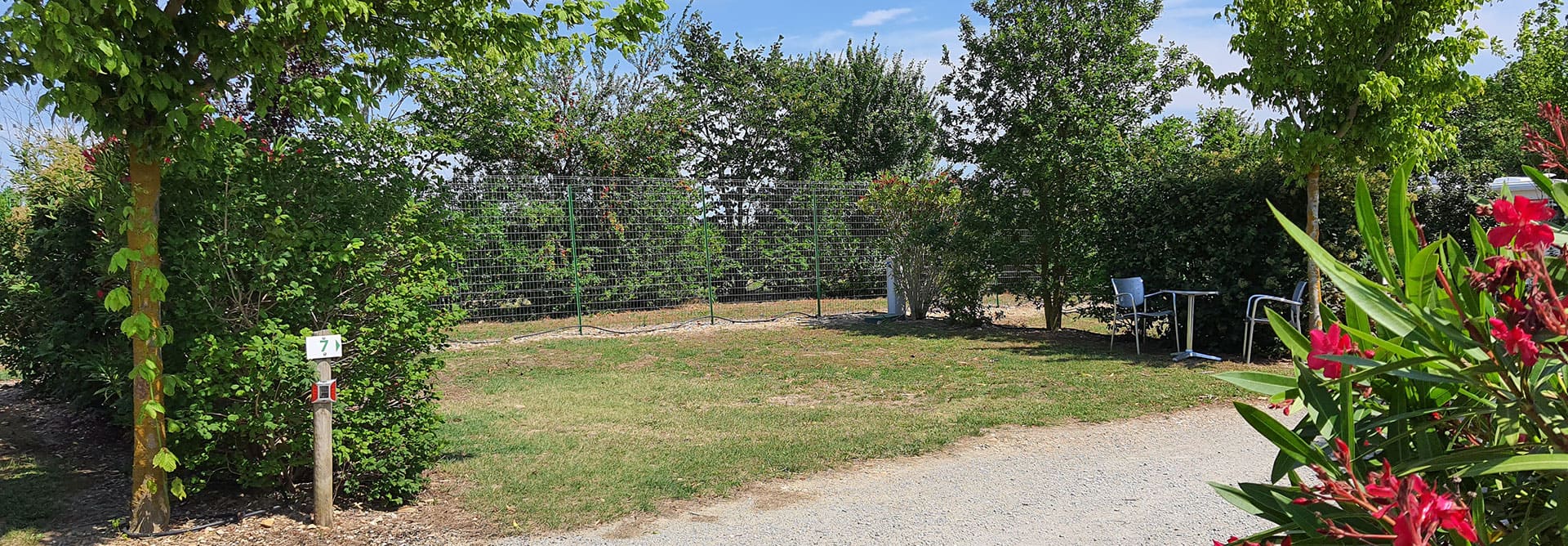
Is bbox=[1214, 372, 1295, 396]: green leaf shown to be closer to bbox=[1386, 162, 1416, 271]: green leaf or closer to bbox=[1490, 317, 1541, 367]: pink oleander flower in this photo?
bbox=[1386, 162, 1416, 271]: green leaf

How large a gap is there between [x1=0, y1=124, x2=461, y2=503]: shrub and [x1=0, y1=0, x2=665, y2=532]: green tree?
0.16m

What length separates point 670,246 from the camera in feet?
45.6

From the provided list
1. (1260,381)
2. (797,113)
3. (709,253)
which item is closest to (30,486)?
(1260,381)

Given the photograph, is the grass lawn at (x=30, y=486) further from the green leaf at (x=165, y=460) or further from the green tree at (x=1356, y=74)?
the green tree at (x=1356, y=74)

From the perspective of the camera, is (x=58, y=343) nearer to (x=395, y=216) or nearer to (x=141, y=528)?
(x=141, y=528)

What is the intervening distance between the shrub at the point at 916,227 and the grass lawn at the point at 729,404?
2.25 meters

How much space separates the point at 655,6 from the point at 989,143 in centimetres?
825

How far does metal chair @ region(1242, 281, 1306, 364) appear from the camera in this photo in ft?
26.2

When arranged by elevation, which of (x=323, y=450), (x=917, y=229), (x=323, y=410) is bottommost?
(x=323, y=450)

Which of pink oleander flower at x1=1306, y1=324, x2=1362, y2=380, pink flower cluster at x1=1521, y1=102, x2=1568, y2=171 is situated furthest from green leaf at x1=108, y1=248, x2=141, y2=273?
pink flower cluster at x1=1521, y1=102, x2=1568, y2=171

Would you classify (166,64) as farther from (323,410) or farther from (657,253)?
(657,253)

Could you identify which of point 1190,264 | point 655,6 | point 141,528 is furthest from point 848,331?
point 141,528

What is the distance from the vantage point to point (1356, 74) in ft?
23.4

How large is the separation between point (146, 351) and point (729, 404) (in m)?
4.06
